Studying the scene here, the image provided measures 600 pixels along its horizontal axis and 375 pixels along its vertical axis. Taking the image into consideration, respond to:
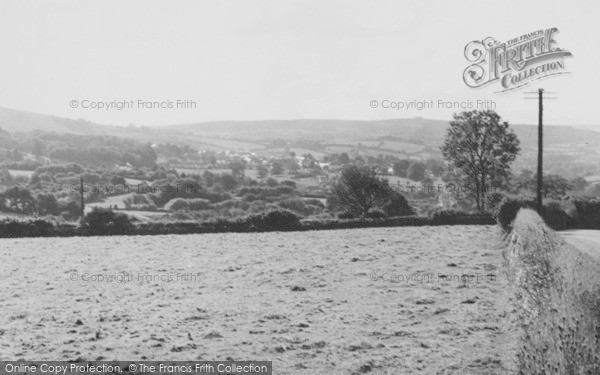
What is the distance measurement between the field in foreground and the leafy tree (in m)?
32.1

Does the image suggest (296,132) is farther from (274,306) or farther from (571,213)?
(274,306)

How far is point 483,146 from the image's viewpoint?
61625 millimetres

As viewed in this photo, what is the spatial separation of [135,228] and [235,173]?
60.3 metres

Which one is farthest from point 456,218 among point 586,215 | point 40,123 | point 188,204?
point 40,123

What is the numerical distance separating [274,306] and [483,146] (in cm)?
4813

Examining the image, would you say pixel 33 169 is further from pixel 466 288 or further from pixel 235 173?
pixel 466 288

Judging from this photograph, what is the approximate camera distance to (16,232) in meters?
37.2

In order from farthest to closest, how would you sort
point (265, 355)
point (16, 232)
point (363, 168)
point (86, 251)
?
point (363, 168), point (16, 232), point (86, 251), point (265, 355)

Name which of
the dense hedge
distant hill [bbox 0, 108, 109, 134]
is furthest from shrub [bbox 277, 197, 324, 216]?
distant hill [bbox 0, 108, 109, 134]

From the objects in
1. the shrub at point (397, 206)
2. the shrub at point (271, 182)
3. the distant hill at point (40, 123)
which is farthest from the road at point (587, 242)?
the distant hill at point (40, 123)

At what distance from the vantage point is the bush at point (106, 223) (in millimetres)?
37469

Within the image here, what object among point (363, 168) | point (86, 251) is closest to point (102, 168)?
point (363, 168)

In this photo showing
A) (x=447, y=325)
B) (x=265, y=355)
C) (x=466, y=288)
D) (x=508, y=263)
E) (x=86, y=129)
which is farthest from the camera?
(x=86, y=129)

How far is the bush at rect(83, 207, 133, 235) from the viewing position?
3747cm
